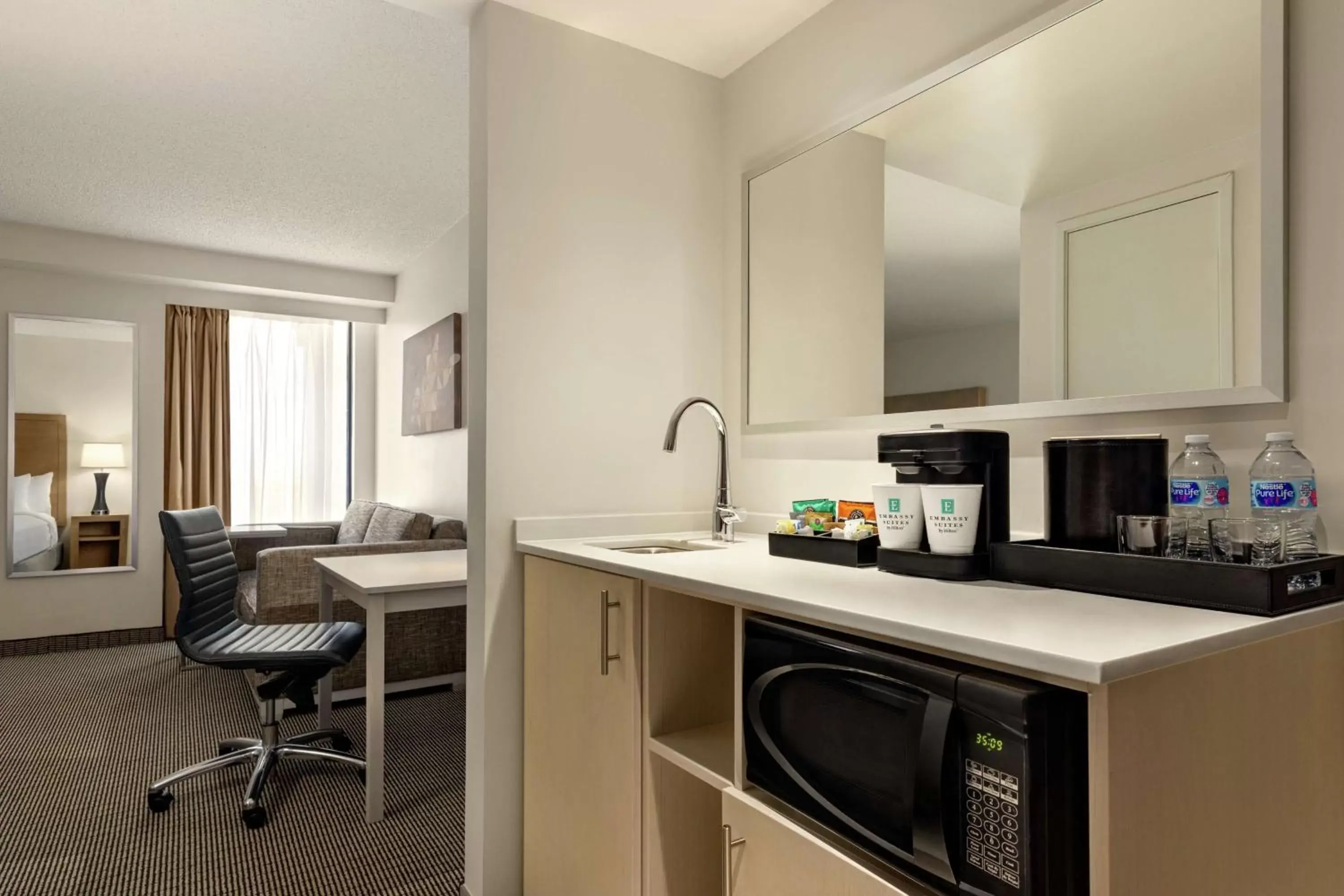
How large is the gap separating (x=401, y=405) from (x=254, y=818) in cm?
339

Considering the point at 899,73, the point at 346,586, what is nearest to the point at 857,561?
the point at 899,73

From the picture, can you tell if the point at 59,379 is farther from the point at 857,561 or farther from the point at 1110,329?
the point at 1110,329

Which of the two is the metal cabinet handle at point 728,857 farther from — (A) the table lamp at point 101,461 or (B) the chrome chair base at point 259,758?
(A) the table lamp at point 101,461

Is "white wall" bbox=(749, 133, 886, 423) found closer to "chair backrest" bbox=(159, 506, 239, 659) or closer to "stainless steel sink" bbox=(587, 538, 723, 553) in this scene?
"stainless steel sink" bbox=(587, 538, 723, 553)

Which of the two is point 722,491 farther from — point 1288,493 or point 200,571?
point 200,571

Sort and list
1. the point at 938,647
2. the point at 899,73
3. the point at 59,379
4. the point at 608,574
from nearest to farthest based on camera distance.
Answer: the point at 938,647
the point at 608,574
the point at 899,73
the point at 59,379

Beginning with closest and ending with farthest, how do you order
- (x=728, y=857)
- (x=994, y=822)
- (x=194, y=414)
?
(x=994, y=822) → (x=728, y=857) → (x=194, y=414)

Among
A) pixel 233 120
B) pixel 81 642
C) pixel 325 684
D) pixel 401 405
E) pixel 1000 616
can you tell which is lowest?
pixel 81 642

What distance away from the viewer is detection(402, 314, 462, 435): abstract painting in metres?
4.36

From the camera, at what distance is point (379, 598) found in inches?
96.1

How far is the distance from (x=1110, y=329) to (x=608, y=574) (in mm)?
1030

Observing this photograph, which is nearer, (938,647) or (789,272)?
(938,647)

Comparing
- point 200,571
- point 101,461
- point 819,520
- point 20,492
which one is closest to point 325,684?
point 200,571

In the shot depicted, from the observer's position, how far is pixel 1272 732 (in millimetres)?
913
